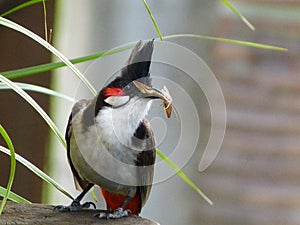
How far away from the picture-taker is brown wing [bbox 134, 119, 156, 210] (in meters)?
0.70

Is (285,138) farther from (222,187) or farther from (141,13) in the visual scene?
(141,13)

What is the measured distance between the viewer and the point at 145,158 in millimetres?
726

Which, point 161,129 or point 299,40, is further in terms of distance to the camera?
point 299,40

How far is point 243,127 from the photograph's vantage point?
5.18 feet

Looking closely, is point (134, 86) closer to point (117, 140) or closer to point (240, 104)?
point (117, 140)

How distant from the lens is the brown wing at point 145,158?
0.70 m

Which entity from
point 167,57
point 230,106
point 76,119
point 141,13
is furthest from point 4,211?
point 230,106

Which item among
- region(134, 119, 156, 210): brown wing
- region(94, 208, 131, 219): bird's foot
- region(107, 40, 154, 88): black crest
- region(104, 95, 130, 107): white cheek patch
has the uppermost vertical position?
region(107, 40, 154, 88): black crest

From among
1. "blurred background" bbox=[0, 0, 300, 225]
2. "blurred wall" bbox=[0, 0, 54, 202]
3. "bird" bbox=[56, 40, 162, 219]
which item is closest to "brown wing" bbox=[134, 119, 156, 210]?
"bird" bbox=[56, 40, 162, 219]

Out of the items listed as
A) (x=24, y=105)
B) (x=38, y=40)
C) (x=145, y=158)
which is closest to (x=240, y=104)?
(x=24, y=105)

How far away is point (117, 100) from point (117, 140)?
0.04m

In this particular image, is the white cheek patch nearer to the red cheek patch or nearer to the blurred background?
the red cheek patch

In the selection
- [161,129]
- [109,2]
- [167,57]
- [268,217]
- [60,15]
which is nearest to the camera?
[161,129]

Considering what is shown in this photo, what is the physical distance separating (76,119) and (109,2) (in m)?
0.79
